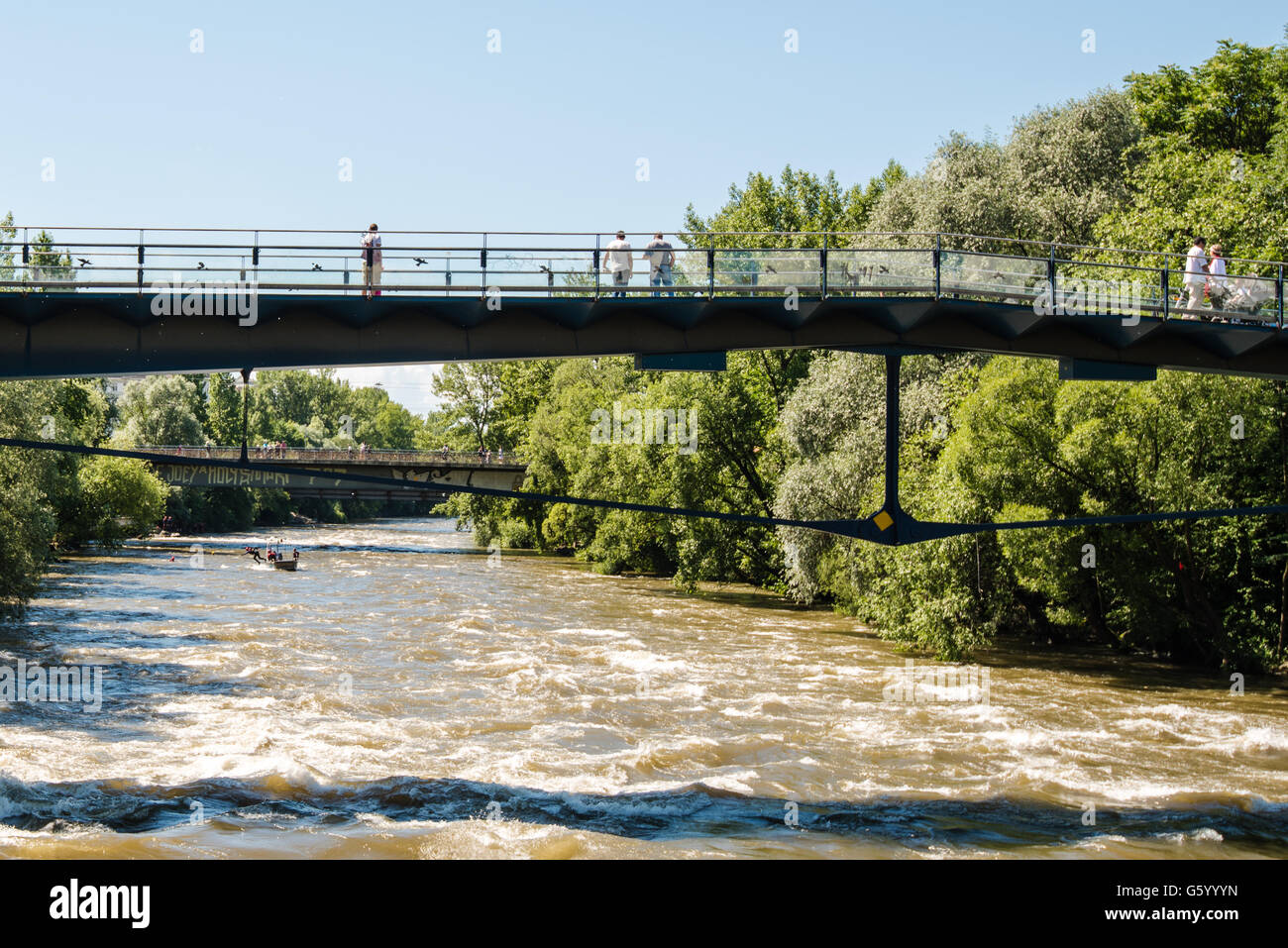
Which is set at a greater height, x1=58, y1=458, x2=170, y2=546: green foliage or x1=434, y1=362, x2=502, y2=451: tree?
x1=434, y1=362, x2=502, y2=451: tree

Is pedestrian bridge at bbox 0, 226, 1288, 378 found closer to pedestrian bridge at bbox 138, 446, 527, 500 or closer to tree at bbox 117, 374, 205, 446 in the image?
pedestrian bridge at bbox 138, 446, 527, 500

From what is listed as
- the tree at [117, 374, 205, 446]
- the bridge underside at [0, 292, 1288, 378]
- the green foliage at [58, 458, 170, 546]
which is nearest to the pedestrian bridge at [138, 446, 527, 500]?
the green foliage at [58, 458, 170, 546]

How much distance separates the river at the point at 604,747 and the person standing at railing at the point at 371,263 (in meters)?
8.88

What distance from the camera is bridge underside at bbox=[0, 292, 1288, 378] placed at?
20.2 m

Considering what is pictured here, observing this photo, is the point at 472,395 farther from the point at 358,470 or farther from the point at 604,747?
the point at 604,747

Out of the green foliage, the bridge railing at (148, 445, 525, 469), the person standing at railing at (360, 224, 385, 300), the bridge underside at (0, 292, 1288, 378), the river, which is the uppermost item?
the person standing at railing at (360, 224, 385, 300)

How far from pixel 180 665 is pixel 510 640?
10.1 meters

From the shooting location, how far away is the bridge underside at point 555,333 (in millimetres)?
20250

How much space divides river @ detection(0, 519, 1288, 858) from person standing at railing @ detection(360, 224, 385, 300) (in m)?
8.88

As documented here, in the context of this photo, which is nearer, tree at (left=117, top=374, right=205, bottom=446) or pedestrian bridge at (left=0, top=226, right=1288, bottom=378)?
pedestrian bridge at (left=0, top=226, right=1288, bottom=378)

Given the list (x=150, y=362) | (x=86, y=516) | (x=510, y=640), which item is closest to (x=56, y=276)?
(x=150, y=362)

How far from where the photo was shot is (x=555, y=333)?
72.6 ft

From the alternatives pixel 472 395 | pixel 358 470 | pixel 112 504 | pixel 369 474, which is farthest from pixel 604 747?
pixel 472 395

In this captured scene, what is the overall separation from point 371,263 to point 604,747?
11.5 meters
